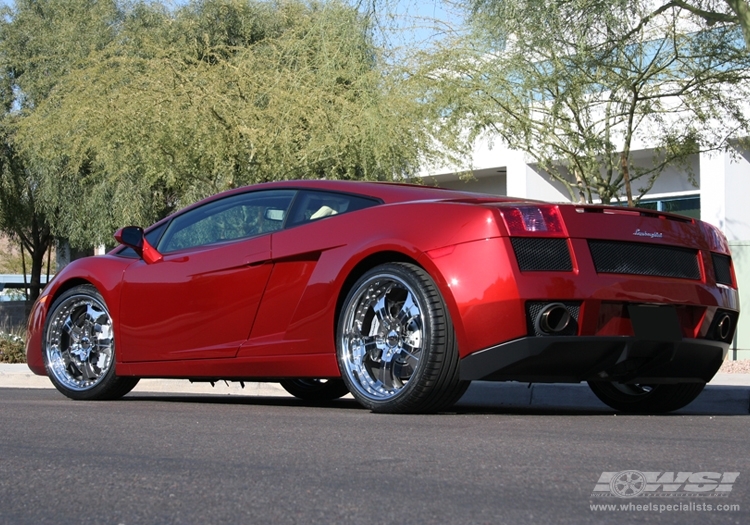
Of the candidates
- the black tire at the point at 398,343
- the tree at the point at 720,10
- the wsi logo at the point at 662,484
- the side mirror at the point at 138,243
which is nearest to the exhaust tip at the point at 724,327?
the black tire at the point at 398,343

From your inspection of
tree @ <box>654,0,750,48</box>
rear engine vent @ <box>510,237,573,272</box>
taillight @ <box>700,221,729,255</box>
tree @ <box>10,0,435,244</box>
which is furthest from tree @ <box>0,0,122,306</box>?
rear engine vent @ <box>510,237,573,272</box>

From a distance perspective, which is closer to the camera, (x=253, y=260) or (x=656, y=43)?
(x=253, y=260)

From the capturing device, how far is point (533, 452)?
165 inches

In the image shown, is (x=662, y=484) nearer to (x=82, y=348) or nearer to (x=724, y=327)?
(x=724, y=327)

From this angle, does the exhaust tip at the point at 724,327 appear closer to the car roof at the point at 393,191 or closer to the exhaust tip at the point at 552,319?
the exhaust tip at the point at 552,319

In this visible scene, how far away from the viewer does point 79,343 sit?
768 cm

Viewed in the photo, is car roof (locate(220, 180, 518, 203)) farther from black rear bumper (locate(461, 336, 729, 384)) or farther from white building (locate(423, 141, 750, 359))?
white building (locate(423, 141, 750, 359))

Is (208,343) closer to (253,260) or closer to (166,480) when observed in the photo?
(253,260)

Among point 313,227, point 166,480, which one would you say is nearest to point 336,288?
point 313,227

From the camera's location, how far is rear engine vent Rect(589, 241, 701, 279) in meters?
5.66

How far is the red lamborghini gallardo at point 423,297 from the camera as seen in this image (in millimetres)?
5473

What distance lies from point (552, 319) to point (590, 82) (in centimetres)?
977

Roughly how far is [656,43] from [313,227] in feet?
33.5

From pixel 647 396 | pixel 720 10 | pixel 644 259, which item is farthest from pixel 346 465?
pixel 720 10
